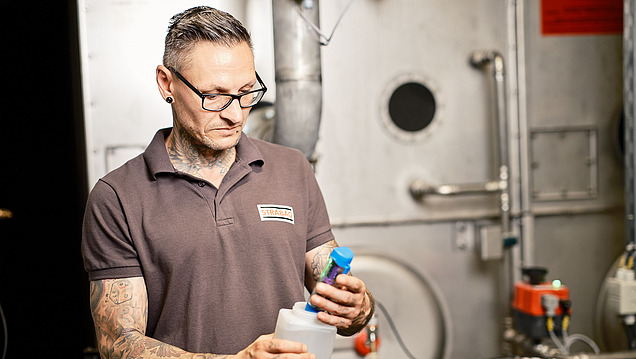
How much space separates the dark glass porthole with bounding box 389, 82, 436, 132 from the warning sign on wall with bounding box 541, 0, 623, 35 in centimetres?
62

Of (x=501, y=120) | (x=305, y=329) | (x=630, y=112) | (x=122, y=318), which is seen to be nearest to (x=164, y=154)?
(x=122, y=318)

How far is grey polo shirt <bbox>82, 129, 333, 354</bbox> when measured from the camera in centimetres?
117

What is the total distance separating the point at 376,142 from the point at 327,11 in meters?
0.56

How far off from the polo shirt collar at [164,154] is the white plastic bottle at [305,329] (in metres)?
0.43

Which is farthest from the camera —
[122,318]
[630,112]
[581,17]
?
[581,17]

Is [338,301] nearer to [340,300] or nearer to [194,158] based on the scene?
[340,300]

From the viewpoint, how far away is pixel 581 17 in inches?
95.4

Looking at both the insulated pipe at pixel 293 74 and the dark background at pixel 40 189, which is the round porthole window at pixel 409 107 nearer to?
the insulated pipe at pixel 293 74

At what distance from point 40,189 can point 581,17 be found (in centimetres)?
256

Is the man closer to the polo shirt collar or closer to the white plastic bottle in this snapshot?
the polo shirt collar

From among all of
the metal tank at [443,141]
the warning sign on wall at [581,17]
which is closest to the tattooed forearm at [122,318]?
the metal tank at [443,141]

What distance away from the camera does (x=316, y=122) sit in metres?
1.99

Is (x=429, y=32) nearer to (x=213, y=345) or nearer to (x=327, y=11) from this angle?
(x=327, y=11)

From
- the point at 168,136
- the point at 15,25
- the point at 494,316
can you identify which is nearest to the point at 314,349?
the point at 168,136
